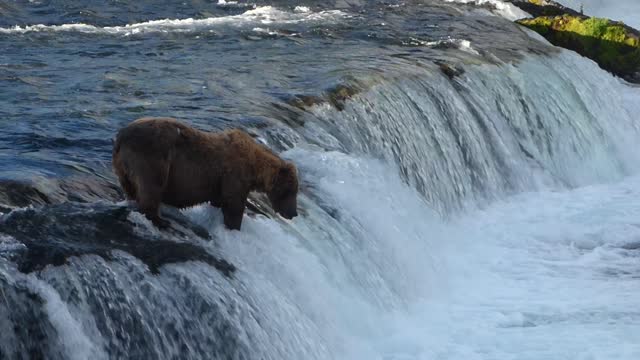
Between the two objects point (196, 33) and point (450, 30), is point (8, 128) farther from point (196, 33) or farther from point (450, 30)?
point (450, 30)

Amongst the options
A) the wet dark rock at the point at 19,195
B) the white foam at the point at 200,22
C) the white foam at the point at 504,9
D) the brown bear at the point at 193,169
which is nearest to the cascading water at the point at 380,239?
the brown bear at the point at 193,169

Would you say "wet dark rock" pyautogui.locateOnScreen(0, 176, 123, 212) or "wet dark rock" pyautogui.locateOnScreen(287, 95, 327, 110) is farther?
"wet dark rock" pyautogui.locateOnScreen(287, 95, 327, 110)

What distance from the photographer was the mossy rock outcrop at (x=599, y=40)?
64.6 feet

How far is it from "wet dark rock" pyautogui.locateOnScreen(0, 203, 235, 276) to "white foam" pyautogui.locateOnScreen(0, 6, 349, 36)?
8609mm

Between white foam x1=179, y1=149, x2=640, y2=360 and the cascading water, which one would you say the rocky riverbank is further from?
white foam x1=179, y1=149, x2=640, y2=360

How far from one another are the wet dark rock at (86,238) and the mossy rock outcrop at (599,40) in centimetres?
1356

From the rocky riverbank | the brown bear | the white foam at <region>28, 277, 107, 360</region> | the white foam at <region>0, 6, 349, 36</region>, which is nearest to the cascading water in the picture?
the white foam at <region>28, 277, 107, 360</region>

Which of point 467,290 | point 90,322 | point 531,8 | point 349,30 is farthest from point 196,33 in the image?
point 90,322

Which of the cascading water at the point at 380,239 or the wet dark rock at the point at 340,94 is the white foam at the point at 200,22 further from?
the wet dark rock at the point at 340,94

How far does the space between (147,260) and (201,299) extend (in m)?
0.40

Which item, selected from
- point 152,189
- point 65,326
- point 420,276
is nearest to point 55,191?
point 152,189

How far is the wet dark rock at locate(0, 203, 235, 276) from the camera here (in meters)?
6.26

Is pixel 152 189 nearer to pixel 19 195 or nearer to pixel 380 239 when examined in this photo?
pixel 19 195

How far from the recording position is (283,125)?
10445mm
